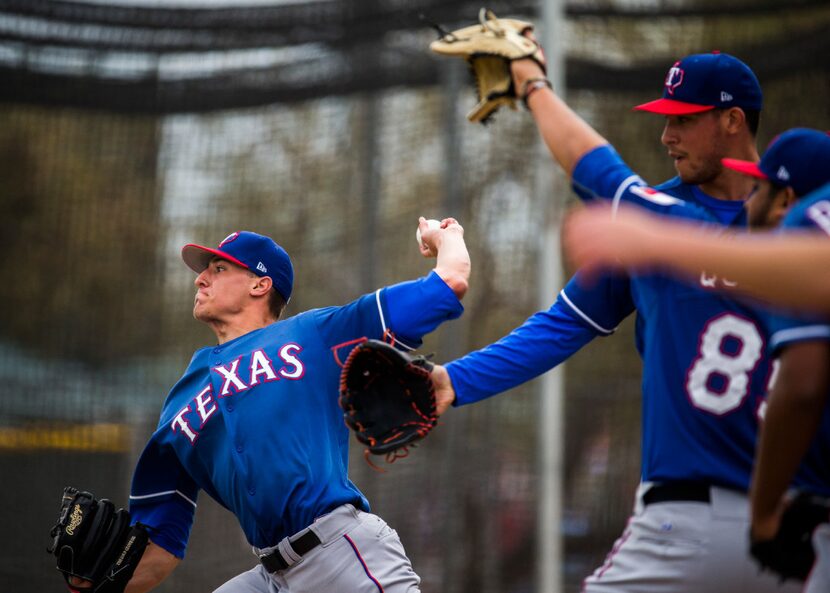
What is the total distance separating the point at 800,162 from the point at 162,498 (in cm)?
259

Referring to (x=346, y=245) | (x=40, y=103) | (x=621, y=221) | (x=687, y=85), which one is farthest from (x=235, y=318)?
(x=40, y=103)

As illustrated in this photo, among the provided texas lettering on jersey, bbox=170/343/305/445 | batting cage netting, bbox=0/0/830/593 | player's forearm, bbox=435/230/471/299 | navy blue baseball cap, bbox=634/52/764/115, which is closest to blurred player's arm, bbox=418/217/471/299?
player's forearm, bbox=435/230/471/299

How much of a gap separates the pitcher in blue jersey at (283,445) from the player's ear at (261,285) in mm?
52

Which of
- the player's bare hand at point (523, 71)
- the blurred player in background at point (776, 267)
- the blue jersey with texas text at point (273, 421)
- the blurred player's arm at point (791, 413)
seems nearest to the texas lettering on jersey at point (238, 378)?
the blue jersey with texas text at point (273, 421)

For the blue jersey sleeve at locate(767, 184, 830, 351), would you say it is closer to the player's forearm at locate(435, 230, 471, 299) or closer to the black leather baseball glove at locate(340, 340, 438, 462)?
the black leather baseball glove at locate(340, 340, 438, 462)

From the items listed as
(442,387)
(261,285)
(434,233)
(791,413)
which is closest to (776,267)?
(791,413)

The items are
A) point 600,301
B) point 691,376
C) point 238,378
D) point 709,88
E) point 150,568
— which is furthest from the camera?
point 150,568

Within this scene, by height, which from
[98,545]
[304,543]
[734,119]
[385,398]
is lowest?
[98,545]

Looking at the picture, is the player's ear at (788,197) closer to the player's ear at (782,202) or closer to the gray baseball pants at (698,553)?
the player's ear at (782,202)

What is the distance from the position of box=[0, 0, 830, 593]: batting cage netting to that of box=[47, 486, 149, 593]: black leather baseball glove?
2.67 metres

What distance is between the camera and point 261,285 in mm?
3967

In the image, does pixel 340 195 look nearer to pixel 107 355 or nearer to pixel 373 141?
pixel 373 141

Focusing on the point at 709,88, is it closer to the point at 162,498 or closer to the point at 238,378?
the point at 238,378

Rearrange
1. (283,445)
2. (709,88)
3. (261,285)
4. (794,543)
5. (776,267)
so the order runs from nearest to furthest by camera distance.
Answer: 1. (776,267)
2. (794,543)
3. (709,88)
4. (283,445)
5. (261,285)
